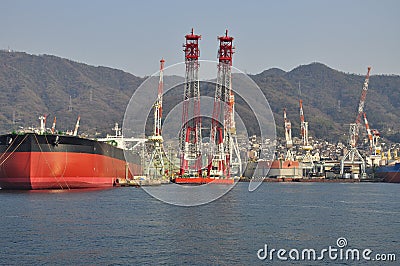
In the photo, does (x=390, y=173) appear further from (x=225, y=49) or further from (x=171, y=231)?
(x=171, y=231)

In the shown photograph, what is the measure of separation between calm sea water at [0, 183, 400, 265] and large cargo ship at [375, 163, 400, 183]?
274 ft

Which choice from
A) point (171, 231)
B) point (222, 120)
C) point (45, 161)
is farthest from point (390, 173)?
point (171, 231)

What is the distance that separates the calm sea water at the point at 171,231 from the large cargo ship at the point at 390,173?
8341 cm

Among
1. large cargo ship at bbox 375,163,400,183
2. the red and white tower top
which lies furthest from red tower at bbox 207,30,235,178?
large cargo ship at bbox 375,163,400,183

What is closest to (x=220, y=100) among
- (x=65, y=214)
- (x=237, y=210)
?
(x=237, y=210)

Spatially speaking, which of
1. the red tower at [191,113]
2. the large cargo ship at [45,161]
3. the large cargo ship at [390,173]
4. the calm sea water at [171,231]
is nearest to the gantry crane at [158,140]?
the red tower at [191,113]

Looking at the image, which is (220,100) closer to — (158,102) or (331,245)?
(158,102)

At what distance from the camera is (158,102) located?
97375 mm

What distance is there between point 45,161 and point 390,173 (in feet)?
307

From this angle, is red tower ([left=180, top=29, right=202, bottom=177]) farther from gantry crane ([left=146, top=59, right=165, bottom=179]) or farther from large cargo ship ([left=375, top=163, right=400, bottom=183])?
large cargo ship ([left=375, top=163, right=400, bottom=183])

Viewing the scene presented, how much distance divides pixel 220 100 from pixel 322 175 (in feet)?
230

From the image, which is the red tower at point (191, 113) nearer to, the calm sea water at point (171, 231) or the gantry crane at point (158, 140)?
the gantry crane at point (158, 140)

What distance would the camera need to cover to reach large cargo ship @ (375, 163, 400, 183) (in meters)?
129

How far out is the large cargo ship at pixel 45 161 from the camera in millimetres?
60531
